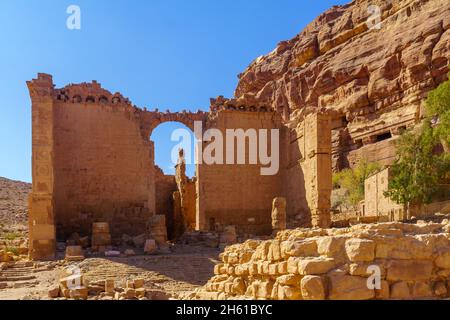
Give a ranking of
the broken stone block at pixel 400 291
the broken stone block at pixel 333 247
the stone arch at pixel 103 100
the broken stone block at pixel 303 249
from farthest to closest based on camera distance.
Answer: the stone arch at pixel 103 100
the broken stone block at pixel 303 249
the broken stone block at pixel 333 247
the broken stone block at pixel 400 291

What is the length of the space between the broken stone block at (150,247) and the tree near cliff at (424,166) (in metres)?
12.0

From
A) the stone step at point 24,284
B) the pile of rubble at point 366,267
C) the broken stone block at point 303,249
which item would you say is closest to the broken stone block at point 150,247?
the stone step at point 24,284

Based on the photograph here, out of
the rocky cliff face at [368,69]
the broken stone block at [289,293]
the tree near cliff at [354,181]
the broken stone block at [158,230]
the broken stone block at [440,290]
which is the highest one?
the rocky cliff face at [368,69]

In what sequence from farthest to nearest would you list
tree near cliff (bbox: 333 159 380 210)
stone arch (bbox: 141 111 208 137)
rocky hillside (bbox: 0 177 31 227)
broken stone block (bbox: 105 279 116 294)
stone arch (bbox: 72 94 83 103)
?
tree near cliff (bbox: 333 159 380 210)
rocky hillside (bbox: 0 177 31 227)
stone arch (bbox: 141 111 208 137)
stone arch (bbox: 72 94 83 103)
broken stone block (bbox: 105 279 116 294)

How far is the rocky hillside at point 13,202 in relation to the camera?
103ft

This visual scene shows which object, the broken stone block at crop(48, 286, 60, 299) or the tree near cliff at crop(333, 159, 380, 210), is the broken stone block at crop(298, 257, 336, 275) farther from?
the tree near cliff at crop(333, 159, 380, 210)

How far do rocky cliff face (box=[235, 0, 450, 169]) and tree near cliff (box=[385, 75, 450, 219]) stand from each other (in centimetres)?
1187

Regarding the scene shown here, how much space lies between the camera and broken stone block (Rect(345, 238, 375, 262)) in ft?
16.1

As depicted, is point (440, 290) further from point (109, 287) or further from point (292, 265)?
point (109, 287)

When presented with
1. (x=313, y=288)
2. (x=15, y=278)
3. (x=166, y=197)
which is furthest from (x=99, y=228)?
(x=313, y=288)

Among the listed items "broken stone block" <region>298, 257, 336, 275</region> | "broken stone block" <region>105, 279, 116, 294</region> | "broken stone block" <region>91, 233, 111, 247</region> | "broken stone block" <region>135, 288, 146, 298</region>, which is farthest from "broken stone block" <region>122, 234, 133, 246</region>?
"broken stone block" <region>298, 257, 336, 275</region>

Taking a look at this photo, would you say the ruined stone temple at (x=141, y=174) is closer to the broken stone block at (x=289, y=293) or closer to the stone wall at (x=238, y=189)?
the stone wall at (x=238, y=189)

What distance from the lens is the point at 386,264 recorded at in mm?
4914
